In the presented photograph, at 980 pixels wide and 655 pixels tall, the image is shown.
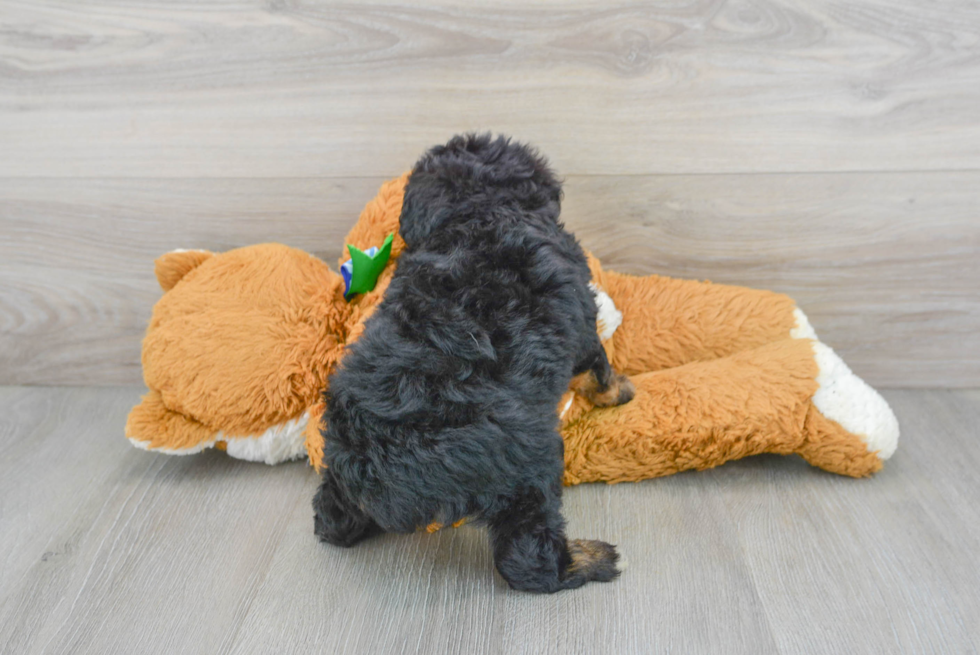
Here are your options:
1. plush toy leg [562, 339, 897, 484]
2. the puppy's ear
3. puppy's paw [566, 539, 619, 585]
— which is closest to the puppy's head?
the puppy's ear

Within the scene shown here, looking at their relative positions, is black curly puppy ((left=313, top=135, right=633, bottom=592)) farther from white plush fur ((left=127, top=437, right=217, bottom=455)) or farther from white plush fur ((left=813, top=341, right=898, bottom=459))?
white plush fur ((left=813, top=341, right=898, bottom=459))

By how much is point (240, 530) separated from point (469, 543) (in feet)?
1.44

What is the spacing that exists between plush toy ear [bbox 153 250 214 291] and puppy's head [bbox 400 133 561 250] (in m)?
0.60

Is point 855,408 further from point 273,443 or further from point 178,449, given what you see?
point 178,449

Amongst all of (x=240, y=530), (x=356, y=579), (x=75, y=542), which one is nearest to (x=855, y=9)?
(x=356, y=579)

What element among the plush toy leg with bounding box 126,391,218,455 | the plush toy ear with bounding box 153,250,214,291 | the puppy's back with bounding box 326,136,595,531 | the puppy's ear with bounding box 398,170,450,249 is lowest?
the plush toy leg with bounding box 126,391,218,455

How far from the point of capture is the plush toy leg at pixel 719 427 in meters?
1.35

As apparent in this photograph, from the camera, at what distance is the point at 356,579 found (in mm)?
1177

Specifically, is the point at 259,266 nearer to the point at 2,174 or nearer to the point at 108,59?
the point at 108,59

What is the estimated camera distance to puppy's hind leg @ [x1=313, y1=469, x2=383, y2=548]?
3.73ft

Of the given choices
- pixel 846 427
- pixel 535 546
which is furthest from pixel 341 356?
pixel 846 427

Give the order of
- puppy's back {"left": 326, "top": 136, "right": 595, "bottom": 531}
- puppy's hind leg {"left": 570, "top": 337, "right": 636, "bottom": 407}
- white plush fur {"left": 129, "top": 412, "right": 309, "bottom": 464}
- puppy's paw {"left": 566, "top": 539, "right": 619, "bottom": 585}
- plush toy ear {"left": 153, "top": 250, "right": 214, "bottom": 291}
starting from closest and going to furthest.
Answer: puppy's back {"left": 326, "top": 136, "right": 595, "bottom": 531}, puppy's paw {"left": 566, "top": 539, "right": 619, "bottom": 585}, puppy's hind leg {"left": 570, "top": 337, "right": 636, "bottom": 407}, white plush fur {"left": 129, "top": 412, "right": 309, "bottom": 464}, plush toy ear {"left": 153, "top": 250, "right": 214, "bottom": 291}

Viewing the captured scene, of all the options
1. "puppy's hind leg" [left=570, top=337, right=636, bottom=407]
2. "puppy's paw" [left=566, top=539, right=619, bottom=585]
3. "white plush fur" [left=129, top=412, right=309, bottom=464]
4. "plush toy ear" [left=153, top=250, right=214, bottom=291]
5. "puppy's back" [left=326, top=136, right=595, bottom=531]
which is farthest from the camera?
"plush toy ear" [left=153, top=250, right=214, bottom=291]

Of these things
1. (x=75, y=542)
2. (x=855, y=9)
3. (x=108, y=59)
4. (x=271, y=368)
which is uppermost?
(x=855, y=9)
